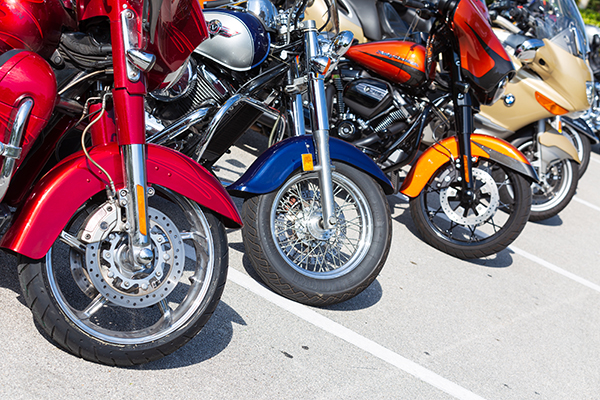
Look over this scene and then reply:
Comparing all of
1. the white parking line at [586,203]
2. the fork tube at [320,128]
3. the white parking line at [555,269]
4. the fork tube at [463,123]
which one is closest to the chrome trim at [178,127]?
the fork tube at [320,128]

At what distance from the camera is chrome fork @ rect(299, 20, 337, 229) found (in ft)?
9.33

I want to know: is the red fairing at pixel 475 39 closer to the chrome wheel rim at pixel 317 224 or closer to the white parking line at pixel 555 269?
the chrome wheel rim at pixel 317 224

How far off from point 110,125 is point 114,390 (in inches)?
39.2

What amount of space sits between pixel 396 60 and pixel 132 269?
281 centimetres

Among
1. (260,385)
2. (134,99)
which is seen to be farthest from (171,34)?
(260,385)

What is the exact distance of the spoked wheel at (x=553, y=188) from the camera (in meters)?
5.57

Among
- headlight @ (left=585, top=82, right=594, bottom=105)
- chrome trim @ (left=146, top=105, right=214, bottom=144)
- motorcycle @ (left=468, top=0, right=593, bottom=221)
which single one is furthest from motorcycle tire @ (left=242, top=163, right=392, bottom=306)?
headlight @ (left=585, top=82, right=594, bottom=105)

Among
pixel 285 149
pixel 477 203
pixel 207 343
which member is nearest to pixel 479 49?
pixel 477 203

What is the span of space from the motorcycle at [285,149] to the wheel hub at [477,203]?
1.21 m

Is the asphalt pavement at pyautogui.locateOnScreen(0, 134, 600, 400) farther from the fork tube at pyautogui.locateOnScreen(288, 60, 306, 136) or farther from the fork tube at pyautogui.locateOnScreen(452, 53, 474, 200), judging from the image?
the fork tube at pyautogui.locateOnScreen(288, 60, 306, 136)

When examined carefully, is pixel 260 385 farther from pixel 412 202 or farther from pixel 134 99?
pixel 412 202

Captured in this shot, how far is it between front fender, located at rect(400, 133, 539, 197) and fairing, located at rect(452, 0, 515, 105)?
39 cm

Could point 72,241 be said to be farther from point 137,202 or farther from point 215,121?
point 215,121

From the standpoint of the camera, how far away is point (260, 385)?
2301mm
